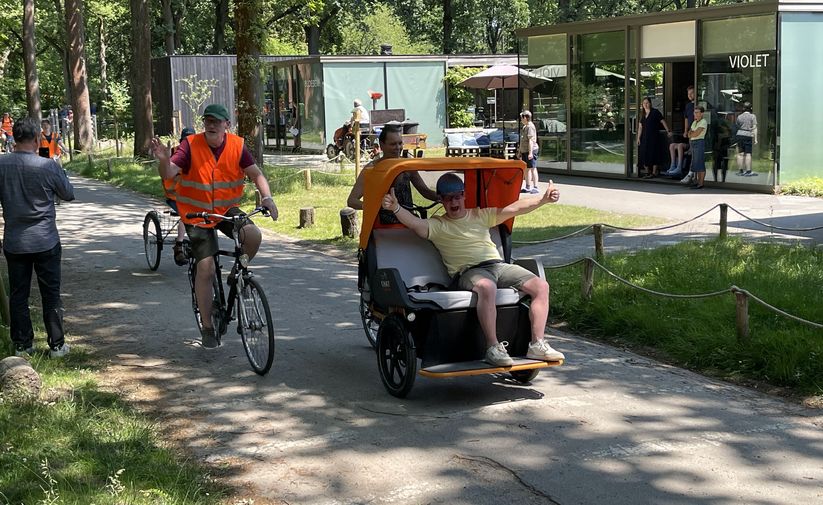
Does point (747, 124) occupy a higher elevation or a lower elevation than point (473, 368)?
higher

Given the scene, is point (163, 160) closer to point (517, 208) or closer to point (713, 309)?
point (517, 208)

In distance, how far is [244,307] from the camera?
8109 mm

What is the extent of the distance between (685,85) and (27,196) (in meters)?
18.5

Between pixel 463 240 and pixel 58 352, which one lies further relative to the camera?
pixel 58 352

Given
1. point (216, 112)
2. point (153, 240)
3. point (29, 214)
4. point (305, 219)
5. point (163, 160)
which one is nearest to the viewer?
point (163, 160)

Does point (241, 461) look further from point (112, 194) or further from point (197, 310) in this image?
point (112, 194)

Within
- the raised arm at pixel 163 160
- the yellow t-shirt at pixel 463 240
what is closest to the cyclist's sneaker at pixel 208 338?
the raised arm at pixel 163 160

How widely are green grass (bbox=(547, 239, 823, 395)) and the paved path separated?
37cm

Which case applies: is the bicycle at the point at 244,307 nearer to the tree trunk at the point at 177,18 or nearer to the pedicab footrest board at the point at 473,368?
the pedicab footrest board at the point at 473,368

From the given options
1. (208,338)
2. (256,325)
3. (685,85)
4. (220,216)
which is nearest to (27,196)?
(220,216)

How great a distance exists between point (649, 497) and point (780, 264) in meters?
6.54

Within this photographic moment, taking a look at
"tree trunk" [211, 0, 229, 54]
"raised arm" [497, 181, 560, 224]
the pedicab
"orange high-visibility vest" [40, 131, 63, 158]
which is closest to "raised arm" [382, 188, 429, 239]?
the pedicab

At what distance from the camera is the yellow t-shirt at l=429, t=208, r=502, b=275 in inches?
304

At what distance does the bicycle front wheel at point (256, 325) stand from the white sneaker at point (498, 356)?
167 centimetres
